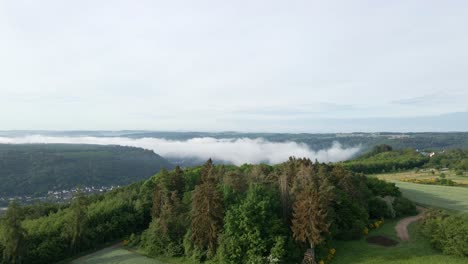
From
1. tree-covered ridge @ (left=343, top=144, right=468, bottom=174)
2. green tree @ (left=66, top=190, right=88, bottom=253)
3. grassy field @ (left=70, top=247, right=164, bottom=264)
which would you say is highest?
tree-covered ridge @ (left=343, top=144, right=468, bottom=174)

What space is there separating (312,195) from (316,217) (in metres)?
2.93

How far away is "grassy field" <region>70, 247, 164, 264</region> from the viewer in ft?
176

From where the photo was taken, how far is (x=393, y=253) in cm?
4762

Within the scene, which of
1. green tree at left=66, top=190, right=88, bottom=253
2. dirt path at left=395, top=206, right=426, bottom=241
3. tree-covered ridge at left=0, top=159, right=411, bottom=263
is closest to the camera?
tree-covered ridge at left=0, top=159, right=411, bottom=263

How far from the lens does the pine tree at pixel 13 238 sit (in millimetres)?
51688

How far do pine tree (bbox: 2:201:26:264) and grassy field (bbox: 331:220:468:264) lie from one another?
4296cm

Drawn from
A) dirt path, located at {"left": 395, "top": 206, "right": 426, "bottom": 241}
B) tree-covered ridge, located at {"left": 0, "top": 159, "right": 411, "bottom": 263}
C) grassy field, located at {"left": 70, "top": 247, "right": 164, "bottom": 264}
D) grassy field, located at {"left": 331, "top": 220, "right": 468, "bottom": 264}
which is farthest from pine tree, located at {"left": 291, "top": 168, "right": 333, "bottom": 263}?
grassy field, located at {"left": 70, "top": 247, "right": 164, "bottom": 264}

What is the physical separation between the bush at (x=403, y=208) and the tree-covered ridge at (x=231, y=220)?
1.69ft

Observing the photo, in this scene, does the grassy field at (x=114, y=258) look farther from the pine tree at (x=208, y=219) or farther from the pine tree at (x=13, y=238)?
the pine tree at (x=13, y=238)

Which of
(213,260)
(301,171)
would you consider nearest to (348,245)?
(301,171)

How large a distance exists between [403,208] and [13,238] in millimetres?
61202

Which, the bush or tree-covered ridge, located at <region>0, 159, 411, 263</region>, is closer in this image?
tree-covered ridge, located at <region>0, 159, 411, 263</region>

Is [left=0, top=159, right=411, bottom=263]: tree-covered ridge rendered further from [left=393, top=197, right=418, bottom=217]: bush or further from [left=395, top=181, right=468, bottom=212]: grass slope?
[left=395, top=181, right=468, bottom=212]: grass slope

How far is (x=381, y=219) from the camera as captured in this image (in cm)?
6034
